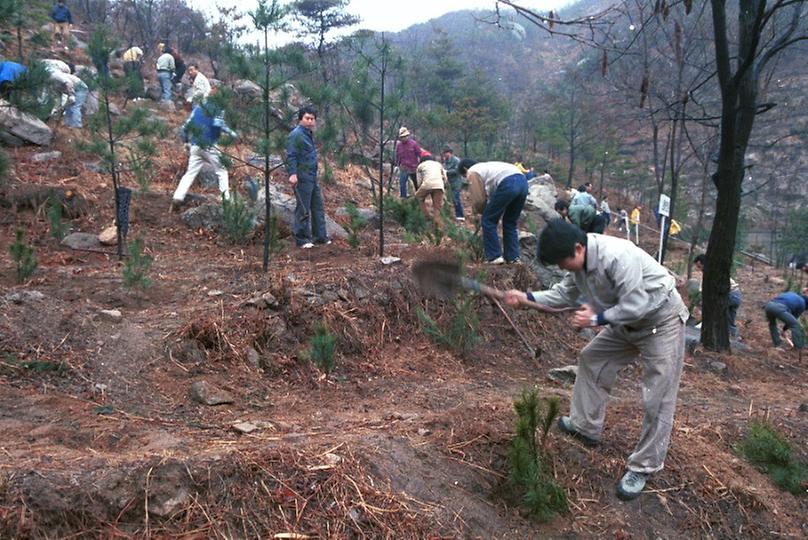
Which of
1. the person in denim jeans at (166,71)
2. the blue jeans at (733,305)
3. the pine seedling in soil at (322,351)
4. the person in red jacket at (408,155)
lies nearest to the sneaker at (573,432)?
the pine seedling in soil at (322,351)

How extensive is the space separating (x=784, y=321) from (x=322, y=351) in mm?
6749

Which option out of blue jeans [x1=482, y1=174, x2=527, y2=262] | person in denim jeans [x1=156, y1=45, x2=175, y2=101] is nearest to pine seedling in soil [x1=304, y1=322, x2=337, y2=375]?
blue jeans [x1=482, y1=174, x2=527, y2=262]

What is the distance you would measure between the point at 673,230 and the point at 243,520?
1735 cm

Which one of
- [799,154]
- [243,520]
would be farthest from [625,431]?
[799,154]

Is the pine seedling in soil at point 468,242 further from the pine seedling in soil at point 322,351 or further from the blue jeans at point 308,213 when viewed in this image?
the pine seedling in soil at point 322,351

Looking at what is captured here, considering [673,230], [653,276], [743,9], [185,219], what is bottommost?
[673,230]

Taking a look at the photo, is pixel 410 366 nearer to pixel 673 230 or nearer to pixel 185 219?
pixel 185 219

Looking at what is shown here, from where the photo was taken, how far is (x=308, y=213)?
7207mm

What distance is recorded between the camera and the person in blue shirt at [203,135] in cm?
605

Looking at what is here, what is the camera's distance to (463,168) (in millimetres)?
7281

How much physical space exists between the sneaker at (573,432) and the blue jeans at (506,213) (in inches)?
121

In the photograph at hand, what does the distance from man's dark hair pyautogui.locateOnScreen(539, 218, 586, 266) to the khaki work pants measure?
2.02 feet

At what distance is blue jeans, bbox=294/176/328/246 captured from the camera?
7000mm

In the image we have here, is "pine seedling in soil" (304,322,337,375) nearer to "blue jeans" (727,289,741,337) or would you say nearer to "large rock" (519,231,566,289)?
"large rock" (519,231,566,289)
